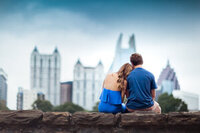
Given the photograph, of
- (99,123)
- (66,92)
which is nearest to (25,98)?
(66,92)

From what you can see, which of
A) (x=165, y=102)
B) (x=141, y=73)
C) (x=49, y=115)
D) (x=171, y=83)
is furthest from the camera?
(x=171, y=83)

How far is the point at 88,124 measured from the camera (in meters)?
3.81

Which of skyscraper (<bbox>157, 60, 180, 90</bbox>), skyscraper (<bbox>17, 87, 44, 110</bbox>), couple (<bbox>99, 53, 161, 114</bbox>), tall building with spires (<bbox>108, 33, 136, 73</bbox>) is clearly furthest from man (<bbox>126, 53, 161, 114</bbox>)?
skyscraper (<bbox>157, 60, 180, 90</bbox>)

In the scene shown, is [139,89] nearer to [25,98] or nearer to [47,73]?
[25,98]

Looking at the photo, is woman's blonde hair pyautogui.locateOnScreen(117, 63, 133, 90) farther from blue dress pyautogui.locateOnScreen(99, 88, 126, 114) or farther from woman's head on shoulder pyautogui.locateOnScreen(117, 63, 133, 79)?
blue dress pyautogui.locateOnScreen(99, 88, 126, 114)

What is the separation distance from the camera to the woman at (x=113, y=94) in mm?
4543

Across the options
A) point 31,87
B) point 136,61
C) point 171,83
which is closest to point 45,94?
point 31,87

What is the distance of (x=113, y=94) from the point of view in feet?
15.2

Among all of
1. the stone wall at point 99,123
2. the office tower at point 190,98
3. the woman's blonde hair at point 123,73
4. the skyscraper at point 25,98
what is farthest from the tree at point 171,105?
the skyscraper at point 25,98

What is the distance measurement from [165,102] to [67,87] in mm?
75998

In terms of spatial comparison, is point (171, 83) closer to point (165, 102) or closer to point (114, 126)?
point (165, 102)

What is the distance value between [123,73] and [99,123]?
1.23 metres

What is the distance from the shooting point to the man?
4.60m

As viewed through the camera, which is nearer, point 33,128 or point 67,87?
point 33,128
